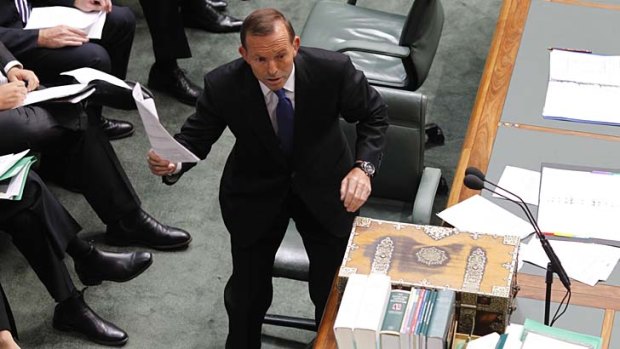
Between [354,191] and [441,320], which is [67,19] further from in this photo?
[441,320]

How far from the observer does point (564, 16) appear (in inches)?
166

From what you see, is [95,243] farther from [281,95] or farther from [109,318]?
[281,95]

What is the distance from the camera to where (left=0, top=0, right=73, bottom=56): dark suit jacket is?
14.4 ft

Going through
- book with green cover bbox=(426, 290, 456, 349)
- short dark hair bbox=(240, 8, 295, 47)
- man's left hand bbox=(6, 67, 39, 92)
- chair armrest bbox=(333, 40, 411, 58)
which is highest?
short dark hair bbox=(240, 8, 295, 47)

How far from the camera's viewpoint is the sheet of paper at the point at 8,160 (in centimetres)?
377

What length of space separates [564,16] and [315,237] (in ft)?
4.76

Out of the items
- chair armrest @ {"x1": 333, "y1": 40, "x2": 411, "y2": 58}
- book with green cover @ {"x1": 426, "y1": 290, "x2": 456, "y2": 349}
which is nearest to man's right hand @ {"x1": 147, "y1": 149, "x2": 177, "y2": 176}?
book with green cover @ {"x1": 426, "y1": 290, "x2": 456, "y2": 349}

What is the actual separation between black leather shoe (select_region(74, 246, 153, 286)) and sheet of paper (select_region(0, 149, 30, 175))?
22.4 inches

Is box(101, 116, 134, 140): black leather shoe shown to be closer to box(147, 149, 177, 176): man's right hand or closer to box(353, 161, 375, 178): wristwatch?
box(147, 149, 177, 176): man's right hand

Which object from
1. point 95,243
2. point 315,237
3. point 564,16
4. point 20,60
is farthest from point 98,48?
point 564,16

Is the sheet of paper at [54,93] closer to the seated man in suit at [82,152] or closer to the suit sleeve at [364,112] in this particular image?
the seated man in suit at [82,152]

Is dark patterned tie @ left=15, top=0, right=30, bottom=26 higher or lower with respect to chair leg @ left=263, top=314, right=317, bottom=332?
higher

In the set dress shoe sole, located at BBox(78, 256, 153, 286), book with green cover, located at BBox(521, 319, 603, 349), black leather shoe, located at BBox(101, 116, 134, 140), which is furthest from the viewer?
black leather shoe, located at BBox(101, 116, 134, 140)

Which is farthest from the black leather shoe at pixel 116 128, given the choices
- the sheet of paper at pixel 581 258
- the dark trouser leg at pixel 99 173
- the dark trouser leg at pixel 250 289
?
the sheet of paper at pixel 581 258
